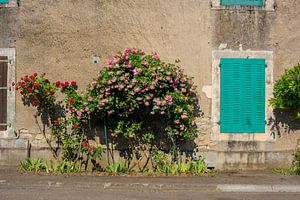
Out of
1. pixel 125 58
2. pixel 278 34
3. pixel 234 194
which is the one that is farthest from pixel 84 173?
pixel 278 34

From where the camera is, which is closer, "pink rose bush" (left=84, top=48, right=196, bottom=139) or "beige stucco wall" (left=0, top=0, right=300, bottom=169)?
"pink rose bush" (left=84, top=48, right=196, bottom=139)

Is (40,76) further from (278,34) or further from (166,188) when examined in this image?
(278,34)

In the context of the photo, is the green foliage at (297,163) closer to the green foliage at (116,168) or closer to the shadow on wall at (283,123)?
the shadow on wall at (283,123)

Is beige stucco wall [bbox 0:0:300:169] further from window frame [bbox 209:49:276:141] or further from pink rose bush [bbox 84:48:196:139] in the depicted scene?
pink rose bush [bbox 84:48:196:139]

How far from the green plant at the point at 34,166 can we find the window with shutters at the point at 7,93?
0.71 m

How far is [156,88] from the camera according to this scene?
367 inches

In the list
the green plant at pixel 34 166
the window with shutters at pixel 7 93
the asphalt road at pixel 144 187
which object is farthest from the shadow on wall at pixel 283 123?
the window with shutters at pixel 7 93

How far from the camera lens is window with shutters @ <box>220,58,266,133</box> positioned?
999cm

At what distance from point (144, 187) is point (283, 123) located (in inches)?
141

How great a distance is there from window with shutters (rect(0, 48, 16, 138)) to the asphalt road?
1.08m

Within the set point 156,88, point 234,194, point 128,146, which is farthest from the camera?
point 128,146

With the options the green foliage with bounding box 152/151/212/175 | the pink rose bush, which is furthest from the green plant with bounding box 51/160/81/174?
the green foliage with bounding box 152/151/212/175

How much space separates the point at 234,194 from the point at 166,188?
1172 millimetres

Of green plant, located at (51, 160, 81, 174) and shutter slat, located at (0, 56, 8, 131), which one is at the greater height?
shutter slat, located at (0, 56, 8, 131)
